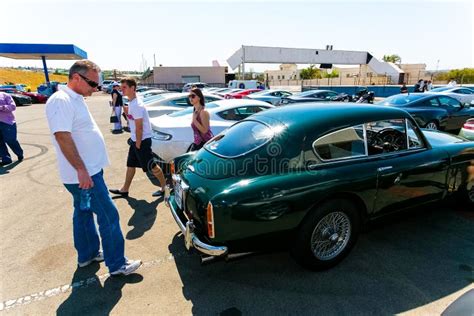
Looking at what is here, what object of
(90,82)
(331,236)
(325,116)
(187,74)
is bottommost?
(331,236)

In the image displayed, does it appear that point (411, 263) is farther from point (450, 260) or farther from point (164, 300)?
point (164, 300)

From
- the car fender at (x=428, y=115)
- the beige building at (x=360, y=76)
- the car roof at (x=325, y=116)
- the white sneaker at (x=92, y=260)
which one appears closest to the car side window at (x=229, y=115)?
the car roof at (x=325, y=116)

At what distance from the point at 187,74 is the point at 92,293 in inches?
1943

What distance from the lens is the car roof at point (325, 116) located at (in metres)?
2.79

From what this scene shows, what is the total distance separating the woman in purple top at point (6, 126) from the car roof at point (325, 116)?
6.36 meters

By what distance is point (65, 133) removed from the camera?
2320 millimetres

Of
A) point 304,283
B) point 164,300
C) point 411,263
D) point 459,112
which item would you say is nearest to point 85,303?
point 164,300

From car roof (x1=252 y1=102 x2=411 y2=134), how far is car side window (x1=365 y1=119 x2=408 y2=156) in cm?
9

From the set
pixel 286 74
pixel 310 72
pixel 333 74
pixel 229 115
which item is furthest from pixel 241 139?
pixel 333 74

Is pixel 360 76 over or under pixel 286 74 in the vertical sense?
under

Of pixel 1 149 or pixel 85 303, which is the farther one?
pixel 1 149

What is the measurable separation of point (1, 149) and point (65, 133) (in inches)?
237

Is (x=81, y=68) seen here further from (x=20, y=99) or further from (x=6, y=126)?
(x=20, y=99)

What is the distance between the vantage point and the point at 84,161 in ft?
8.39
